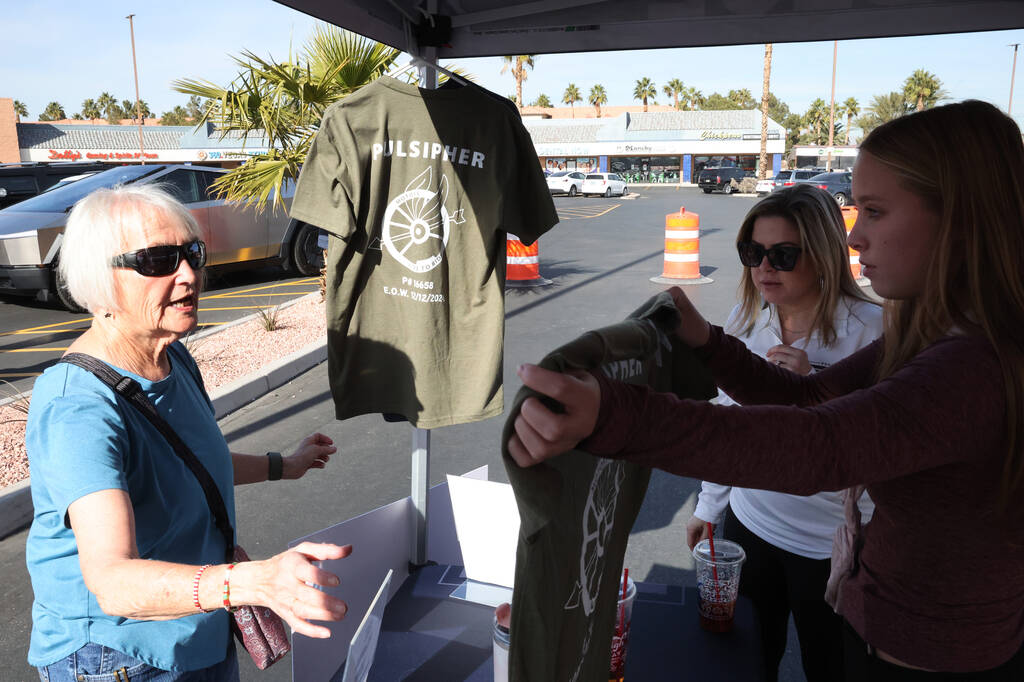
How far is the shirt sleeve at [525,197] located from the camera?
2.90m

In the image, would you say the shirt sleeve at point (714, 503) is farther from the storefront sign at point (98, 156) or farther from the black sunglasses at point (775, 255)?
the storefront sign at point (98, 156)

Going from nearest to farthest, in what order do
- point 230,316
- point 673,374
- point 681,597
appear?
point 673,374, point 681,597, point 230,316

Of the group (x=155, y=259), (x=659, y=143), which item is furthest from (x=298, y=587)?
A: (x=659, y=143)

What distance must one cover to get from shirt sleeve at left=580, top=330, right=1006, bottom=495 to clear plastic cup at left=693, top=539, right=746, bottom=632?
0.97 meters

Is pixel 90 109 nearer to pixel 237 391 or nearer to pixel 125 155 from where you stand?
pixel 125 155

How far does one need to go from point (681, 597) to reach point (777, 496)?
468mm

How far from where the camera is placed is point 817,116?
91.7m

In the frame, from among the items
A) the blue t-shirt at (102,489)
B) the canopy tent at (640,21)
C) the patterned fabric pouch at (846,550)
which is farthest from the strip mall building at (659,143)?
the patterned fabric pouch at (846,550)

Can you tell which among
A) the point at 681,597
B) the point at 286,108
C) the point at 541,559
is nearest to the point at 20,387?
the point at 286,108

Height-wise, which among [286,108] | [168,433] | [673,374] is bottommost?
[168,433]

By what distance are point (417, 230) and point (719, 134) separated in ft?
193

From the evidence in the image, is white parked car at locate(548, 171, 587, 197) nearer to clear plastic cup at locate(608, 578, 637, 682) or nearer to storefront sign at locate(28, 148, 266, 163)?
storefront sign at locate(28, 148, 266, 163)

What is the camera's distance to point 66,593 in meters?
1.72

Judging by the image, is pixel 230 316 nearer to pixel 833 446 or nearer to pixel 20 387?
pixel 20 387
